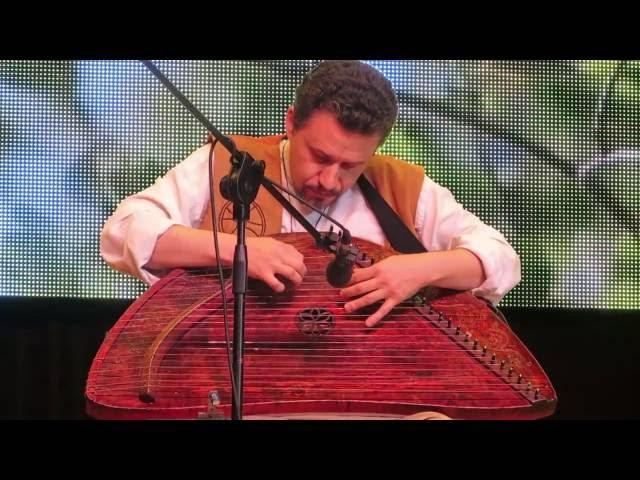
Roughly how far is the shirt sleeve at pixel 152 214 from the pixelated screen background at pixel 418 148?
0.06m

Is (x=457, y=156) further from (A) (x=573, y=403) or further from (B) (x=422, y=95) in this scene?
(A) (x=573, y=403)

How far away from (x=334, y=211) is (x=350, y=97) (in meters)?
0.30

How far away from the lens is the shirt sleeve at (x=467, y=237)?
2564 millimetres

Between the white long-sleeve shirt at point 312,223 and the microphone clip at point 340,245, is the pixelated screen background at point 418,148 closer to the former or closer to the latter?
Answer: the white long-sleeve shirt at point 312,223

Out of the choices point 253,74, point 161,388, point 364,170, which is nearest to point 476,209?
point 364,170

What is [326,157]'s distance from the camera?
8.26 feet

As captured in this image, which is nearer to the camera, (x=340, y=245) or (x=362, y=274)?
(x=340, y=245)

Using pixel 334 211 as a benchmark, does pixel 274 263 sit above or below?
below

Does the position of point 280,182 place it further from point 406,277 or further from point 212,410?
point 212,410

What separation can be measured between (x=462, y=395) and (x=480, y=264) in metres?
0.35

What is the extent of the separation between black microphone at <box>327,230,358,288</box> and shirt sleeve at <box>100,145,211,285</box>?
383mm

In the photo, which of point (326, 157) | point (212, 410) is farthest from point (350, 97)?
point (212, 410)

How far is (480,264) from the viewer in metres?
2.55

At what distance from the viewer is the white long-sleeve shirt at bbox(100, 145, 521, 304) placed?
2.49 meters
